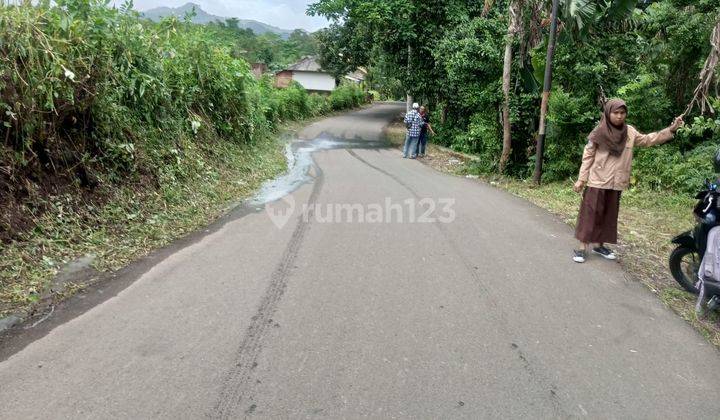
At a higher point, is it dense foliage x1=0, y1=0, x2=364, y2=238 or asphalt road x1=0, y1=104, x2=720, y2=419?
dense foliage x1=0, y1=0, x2=364, y2=238

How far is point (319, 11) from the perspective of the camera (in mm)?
28438

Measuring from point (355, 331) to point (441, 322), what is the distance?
2.51ft

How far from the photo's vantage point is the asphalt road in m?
3.19

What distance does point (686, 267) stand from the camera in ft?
17.4

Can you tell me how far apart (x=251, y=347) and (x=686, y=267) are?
178 inches

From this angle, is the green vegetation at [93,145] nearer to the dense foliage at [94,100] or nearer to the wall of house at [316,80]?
the dense foliage at [94,100]

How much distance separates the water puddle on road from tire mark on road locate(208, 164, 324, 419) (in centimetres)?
361

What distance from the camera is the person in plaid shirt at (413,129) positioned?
677 inches

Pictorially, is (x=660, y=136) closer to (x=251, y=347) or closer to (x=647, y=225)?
(x=647, y=225)

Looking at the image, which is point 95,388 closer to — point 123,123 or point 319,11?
point 123,123

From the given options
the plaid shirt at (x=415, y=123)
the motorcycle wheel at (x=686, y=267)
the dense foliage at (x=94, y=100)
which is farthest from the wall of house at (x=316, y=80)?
the motorcycle wheel at (x=686, y=267)

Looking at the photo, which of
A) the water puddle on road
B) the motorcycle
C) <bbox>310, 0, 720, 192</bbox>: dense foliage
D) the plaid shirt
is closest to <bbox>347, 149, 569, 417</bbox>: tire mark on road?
the motorcycle

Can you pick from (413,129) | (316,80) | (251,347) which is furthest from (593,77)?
(316,80)

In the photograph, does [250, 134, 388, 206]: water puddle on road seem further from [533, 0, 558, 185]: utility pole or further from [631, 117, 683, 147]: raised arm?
[631, 117, 683, 147]: raised arm
